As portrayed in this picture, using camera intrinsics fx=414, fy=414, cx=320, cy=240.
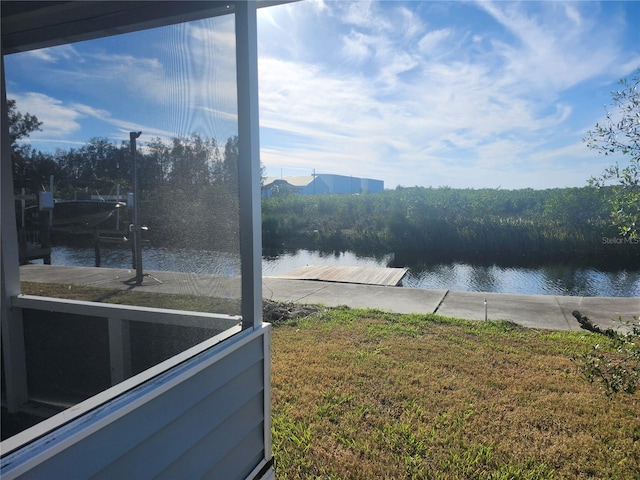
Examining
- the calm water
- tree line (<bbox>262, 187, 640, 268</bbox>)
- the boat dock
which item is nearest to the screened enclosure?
the boat dock

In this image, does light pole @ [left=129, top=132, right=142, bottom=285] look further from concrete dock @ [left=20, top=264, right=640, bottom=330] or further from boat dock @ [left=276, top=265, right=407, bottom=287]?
boat dock @ [left=276, top=265, right=407, bottom=287]

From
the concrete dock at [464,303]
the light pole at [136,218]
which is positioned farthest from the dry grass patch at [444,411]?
the light pole at [136,218]

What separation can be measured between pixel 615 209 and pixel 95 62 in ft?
8.25

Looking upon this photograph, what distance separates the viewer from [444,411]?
2.39 metres

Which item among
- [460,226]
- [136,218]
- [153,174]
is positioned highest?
[153,174]

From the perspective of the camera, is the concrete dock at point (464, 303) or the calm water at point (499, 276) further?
the calm water at point (499, 276)

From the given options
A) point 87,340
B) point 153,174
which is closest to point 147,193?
point 153,174

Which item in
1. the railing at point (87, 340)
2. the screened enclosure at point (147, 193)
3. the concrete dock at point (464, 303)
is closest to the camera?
the screened enclosure at point (147, 193)

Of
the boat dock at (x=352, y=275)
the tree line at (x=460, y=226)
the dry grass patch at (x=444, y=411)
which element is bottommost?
the boat dock at (x=352, y=275)

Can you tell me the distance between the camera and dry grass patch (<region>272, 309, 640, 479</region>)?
1.91m

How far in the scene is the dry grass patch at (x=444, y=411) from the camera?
191 centimetres

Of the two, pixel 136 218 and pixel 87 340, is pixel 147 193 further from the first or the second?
pixel 87 340

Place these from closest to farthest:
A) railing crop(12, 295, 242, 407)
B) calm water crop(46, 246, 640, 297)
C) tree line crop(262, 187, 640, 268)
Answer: railing crop(12, 295, 242, 407), calm water crop(46, 246, 640, 297), tree line crop(262, 187, 640, 268)

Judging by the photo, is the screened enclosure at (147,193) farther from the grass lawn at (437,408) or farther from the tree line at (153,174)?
the grass lawn at (437,408)
